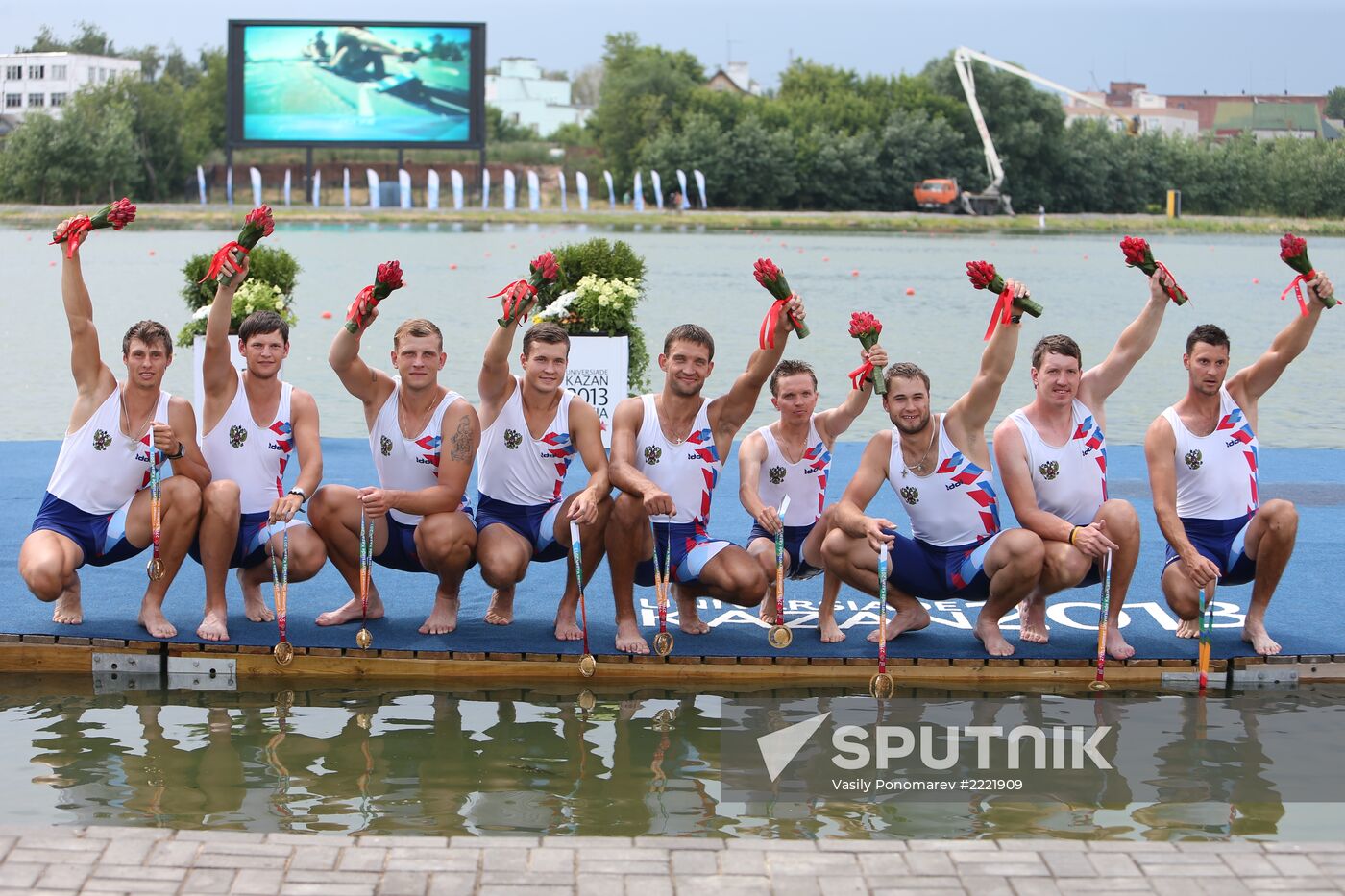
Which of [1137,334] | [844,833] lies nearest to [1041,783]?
[844,833]

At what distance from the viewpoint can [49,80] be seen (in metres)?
79.8

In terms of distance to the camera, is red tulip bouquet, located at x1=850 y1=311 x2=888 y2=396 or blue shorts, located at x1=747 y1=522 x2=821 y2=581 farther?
blue shorts, located at x1=747 y1=522 x2=821 y2=581

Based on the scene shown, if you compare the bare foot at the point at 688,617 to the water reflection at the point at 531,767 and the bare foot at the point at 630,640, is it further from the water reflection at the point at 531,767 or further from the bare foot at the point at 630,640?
the water reflection at the point at 531,767

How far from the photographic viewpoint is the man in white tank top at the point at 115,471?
6.39m

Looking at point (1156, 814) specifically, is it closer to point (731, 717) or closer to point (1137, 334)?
point (731, 717)

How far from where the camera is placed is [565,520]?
21.7ft

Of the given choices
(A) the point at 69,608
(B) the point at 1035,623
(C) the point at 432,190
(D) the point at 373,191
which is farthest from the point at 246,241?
(D) the point at 373,191

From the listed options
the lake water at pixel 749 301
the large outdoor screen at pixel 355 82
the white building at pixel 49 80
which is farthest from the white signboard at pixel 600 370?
the white building at pixel 49 80

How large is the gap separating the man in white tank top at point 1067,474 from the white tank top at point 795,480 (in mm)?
789

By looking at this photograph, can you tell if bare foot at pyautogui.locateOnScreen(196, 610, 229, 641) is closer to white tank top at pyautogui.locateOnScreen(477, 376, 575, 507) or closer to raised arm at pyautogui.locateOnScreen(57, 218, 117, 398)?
raised arm at pyautogui.locateOnScreen(57, 218, 117, 398)

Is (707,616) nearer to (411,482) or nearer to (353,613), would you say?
(411,482)

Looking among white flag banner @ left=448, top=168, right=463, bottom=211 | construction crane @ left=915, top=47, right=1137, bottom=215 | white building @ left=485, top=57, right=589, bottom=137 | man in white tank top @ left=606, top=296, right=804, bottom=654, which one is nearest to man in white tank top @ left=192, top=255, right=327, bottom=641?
man in white tank top @ left=606, top=296, right=804, bottom=654

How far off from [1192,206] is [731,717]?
64751 millimetres

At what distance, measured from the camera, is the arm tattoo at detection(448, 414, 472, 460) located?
665cm
